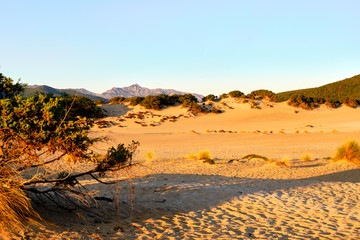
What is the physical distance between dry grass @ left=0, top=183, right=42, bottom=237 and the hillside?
85.5 metres

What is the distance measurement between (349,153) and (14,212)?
54.8 feet

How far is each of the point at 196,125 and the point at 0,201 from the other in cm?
3478

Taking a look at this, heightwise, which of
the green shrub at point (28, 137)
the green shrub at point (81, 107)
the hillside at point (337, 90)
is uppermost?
the hillside at point (337, 90)

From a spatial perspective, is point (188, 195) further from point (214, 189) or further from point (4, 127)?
point (4, 127)

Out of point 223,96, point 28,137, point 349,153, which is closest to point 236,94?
point 223,96

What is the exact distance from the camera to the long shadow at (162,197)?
6508 mm

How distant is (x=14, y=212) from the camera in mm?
5320

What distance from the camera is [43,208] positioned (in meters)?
6.59

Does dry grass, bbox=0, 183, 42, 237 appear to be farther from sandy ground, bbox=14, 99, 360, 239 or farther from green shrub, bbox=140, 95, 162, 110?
green shrub, bbox=140, 95, 162, 110

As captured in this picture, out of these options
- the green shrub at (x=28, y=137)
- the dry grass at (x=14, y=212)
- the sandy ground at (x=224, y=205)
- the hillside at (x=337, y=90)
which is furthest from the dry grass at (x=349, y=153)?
the hillside at (x=337, y=90)

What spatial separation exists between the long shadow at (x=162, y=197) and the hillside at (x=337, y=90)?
7918 centimetres

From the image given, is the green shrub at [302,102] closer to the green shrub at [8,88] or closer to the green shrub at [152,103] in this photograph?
the green shrub at [152,103]

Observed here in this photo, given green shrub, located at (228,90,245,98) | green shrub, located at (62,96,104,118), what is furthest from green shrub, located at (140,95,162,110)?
green shrub, located at (62,96,104,118)

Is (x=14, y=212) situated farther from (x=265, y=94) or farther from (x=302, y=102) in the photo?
(x=265, y=94)
